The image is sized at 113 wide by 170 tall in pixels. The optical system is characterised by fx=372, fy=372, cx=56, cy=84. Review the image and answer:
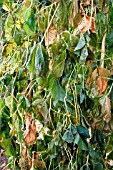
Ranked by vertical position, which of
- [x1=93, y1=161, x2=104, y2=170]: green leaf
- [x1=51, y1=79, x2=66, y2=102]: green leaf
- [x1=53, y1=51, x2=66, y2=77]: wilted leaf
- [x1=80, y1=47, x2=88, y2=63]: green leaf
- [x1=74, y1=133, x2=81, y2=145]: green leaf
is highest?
[x1=80, y1=47, x2=88, y2=63]: green leaf

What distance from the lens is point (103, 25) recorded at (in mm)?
994

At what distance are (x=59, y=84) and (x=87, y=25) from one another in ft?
0.62

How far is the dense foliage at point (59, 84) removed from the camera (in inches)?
34.5

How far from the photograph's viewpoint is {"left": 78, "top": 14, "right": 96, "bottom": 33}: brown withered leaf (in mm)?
806

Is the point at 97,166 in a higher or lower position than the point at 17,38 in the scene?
lower

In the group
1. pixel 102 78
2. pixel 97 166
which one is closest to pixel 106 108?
pixel 102 78

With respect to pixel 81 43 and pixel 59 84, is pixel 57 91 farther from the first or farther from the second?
pixel 81 43

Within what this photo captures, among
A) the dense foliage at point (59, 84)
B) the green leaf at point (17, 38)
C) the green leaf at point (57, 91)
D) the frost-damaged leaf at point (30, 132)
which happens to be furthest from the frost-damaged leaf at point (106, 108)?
the green leaf at point (17, 38)

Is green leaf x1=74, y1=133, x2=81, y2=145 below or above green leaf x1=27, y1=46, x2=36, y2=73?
above

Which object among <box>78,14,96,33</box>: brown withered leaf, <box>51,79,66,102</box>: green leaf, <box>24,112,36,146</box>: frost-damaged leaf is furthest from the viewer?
<box>24,112,36,146</box>: frost-damaged leaf

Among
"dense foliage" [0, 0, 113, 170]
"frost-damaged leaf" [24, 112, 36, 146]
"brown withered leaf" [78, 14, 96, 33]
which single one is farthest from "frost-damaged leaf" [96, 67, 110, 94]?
"frost-damaged leaf" [24, 112, 36, 146]

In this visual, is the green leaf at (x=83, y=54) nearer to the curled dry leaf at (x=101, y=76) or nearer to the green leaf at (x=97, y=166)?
the curled dry leaf at (x=101, y=76)

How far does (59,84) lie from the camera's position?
0.93 m

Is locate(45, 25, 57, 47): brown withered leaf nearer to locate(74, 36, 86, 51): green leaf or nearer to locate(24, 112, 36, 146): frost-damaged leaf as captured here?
locate(74, 36, 86, 51): green leaf
